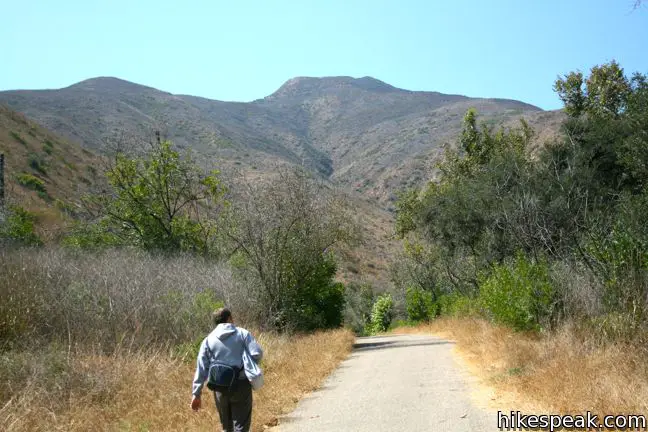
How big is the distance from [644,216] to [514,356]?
6697 mm

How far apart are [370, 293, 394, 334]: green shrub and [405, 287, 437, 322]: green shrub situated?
9463mm

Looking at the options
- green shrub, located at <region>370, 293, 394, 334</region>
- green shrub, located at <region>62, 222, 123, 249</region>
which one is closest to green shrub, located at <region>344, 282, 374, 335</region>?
green shrub, located at <region>370, 293, 394, 334</region>

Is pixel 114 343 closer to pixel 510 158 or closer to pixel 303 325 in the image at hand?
pixel 303 325

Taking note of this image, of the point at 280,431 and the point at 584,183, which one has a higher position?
the point at 584,183

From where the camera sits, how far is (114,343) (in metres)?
15.4

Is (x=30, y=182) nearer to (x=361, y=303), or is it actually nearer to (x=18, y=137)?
(x=18, y=137)

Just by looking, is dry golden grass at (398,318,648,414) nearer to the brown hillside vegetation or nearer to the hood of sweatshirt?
the hood of sweatshirt

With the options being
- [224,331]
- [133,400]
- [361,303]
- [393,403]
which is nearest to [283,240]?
[393,403]

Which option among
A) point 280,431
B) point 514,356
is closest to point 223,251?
point 514,356

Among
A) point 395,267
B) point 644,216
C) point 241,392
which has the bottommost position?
point 395,267

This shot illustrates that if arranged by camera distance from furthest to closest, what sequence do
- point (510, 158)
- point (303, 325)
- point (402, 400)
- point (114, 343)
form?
point (510, 158) < point (303, 325) < point (114, 343) < point (402, 400)

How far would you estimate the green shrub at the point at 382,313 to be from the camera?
2345 inches

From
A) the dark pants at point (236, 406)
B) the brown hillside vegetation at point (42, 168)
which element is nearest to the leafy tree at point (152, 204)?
the brown hillside vegetation at point (42, 168)

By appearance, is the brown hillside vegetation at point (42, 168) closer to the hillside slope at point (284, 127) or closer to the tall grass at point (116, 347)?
the hillside slope at point (284, 127)
